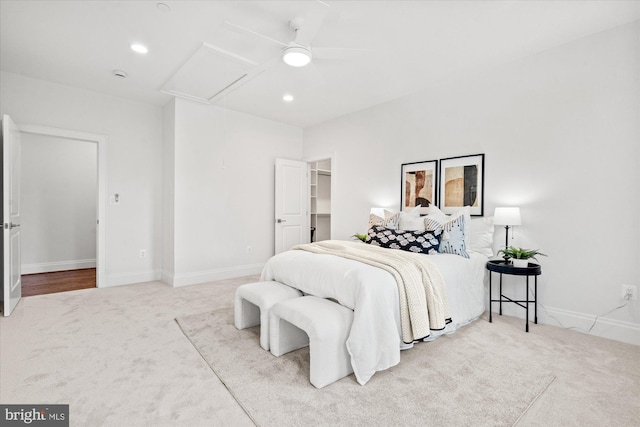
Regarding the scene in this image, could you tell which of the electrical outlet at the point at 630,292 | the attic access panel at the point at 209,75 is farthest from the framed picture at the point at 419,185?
the attic access panel at the point at 209,75

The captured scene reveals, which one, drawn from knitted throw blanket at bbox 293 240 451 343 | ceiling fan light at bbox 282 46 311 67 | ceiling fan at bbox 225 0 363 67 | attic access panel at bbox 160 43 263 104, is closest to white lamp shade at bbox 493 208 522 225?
knitted throw blanket at bbox 293 240 451 343

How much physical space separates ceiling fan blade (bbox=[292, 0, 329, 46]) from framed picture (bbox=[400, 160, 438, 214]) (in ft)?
7.40

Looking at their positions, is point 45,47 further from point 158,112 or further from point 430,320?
point 430,320

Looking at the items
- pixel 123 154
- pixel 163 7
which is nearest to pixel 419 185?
pixel 163 7

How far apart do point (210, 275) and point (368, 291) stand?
11.1 feet

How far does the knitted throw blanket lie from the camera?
7.24 ft

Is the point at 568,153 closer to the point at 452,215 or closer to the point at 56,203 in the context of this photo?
the point at 452,215

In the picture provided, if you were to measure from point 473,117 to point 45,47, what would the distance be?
4.62 metres

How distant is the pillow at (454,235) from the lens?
3098 mm

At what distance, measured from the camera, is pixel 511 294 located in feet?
10.7

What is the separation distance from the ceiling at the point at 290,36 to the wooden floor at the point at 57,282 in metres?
2.79

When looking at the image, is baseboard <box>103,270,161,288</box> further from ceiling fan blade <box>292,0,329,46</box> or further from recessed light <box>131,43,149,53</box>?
ceiling fan blade <box>292,0,329,46</box>

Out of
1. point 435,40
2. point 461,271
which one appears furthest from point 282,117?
point 461,271

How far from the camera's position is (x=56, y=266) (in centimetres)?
546
